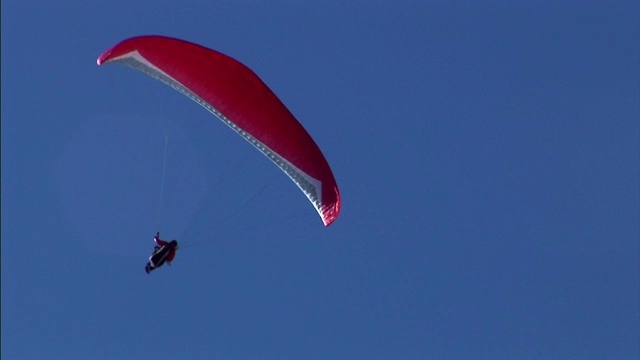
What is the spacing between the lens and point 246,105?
32500 mm

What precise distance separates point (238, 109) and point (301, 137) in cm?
192

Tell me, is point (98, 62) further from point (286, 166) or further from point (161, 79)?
point (286, 166)

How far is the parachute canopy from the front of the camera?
32.2 meters

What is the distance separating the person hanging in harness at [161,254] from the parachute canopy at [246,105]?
376 cm

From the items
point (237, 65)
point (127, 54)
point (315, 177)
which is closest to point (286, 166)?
point (315, 177)

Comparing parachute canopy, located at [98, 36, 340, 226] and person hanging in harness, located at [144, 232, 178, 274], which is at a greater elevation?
parachute canopy, located at [98, 36, 340, 226]

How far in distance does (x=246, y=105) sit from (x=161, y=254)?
4826mm

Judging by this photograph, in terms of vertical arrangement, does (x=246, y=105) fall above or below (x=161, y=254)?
above

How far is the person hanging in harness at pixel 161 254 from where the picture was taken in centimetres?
3284

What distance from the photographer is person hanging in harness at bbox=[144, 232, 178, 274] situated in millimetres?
32844

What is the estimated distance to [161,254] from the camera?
108ft

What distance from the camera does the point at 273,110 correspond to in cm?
3259

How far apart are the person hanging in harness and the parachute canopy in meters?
3.76

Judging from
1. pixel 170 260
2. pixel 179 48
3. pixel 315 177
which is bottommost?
pixel 170 260
